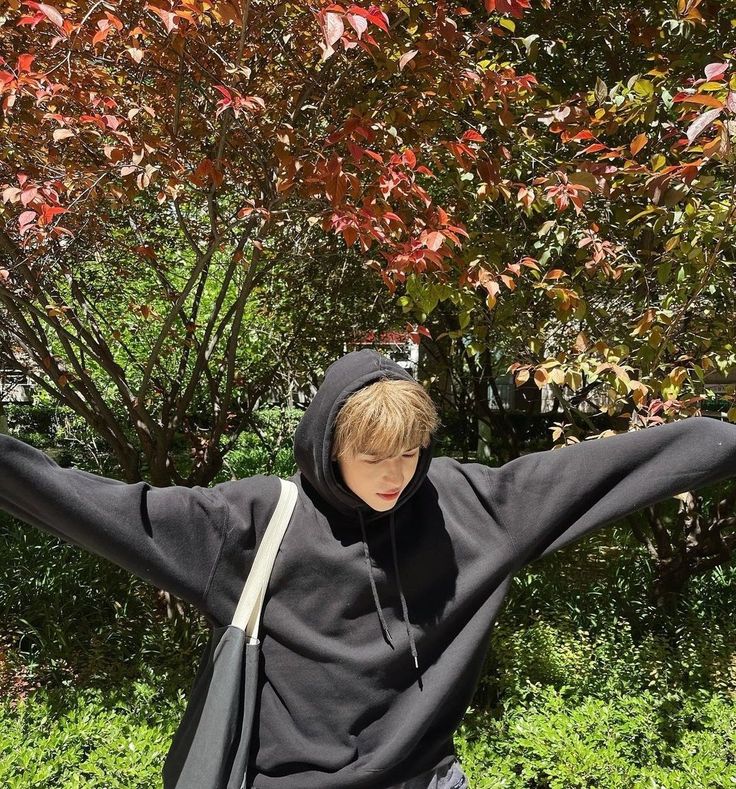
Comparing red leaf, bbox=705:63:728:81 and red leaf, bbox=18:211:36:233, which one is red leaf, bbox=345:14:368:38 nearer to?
red leaf, bbox=705:63:728:81

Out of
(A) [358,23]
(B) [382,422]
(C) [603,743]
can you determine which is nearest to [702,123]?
(A) [358,23]

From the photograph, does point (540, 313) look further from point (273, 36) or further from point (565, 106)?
point (273, 36)

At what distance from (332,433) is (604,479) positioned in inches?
24.2

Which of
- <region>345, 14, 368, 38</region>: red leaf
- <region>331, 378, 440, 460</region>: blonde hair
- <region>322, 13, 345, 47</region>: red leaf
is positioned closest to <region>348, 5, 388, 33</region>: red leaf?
<region>345, 14, 368, 38</region>: red leaf

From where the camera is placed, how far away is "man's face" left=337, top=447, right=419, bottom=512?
1485 mm

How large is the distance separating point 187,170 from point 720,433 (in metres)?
2.11

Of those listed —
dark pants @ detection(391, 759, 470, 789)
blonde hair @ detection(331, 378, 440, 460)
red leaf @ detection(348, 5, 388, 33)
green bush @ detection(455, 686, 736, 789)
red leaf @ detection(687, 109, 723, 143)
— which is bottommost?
green bush @ detection(455, 686, 736, 789)

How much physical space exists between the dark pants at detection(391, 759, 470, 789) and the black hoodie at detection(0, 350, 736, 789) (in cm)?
2

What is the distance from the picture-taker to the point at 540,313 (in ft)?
12.0

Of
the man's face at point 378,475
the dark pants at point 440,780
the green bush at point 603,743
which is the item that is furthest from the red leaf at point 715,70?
the green bush at point 603,743

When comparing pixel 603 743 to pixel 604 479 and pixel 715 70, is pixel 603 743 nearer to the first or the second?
pixel 604 479

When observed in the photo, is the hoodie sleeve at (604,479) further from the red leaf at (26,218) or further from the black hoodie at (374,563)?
A: the red leaf at (26,218)

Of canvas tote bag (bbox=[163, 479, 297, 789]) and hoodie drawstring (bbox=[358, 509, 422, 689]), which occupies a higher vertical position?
hoodie drawstring (bbox=[358, 509, 422, 689])

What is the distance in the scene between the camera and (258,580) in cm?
151
